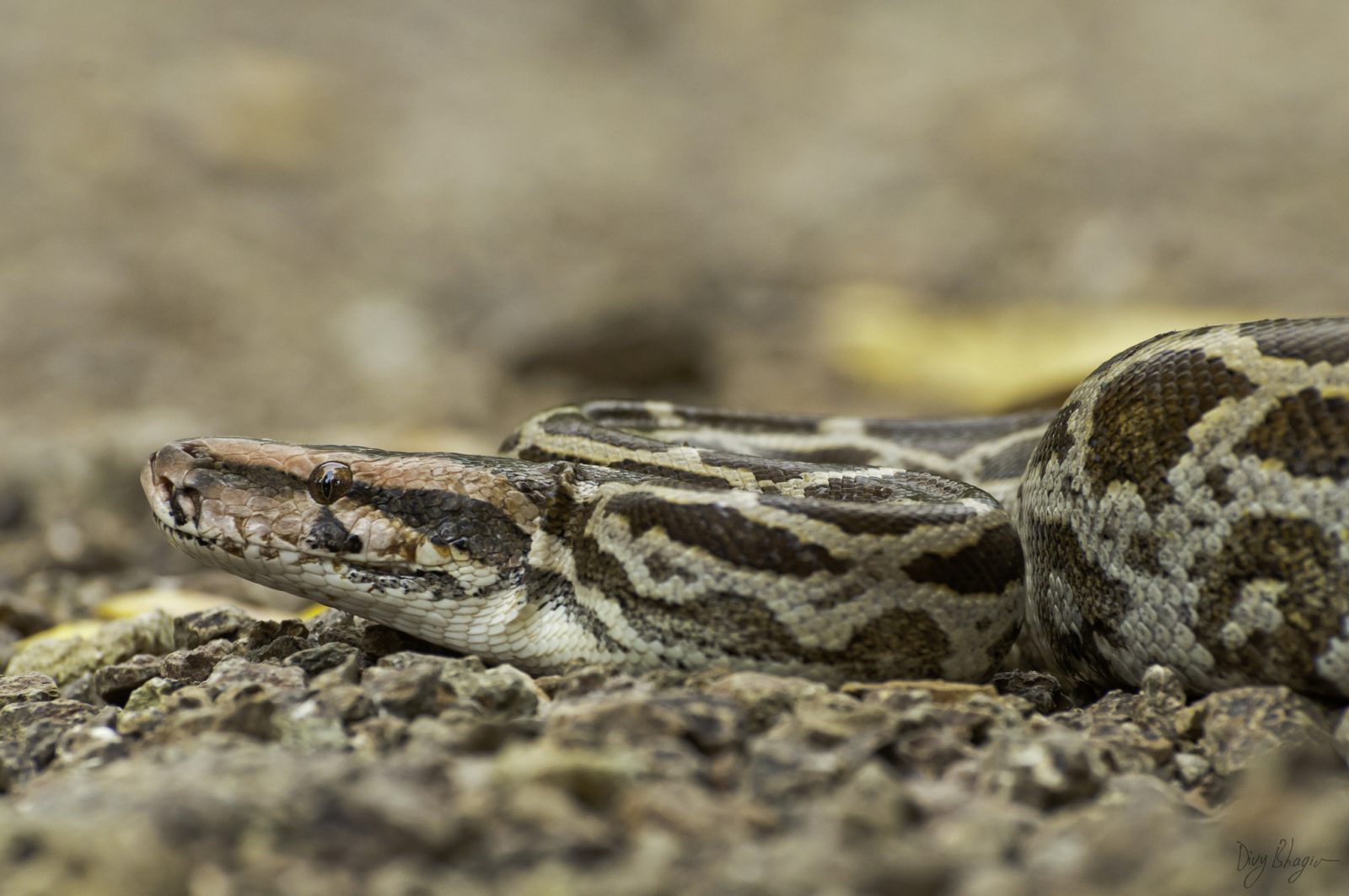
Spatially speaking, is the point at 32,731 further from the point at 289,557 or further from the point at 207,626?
the point at 207,626

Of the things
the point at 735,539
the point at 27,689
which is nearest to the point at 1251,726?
the point at 735,539

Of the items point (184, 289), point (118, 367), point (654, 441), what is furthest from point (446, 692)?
point (184, 289)

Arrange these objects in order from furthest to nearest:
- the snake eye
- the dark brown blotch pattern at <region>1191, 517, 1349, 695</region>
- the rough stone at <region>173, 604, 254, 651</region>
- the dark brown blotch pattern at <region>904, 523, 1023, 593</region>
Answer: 1. the rough stone at <region>173, 604, 254, 651</region>
2. the snake eye
3. the dark brown blotch pattern at <region>904, 523, 1023, 593</region>
4. the dark brown blotch pattern at <region>1191, 517, 1349, 695</region>

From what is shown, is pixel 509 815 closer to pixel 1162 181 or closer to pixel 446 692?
pixel 446 692

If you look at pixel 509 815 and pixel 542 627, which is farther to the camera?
pixel 542 627

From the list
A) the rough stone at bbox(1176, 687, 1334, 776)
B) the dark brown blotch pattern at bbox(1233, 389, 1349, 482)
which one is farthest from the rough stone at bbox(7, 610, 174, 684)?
the dark brown blotch pattern at bbox(1233, 389, 1349, 482)

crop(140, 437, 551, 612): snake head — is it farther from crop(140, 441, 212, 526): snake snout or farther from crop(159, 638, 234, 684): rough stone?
crop(159, 638, 234, 684): rough stone

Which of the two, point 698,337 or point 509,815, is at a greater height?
point 698,337
